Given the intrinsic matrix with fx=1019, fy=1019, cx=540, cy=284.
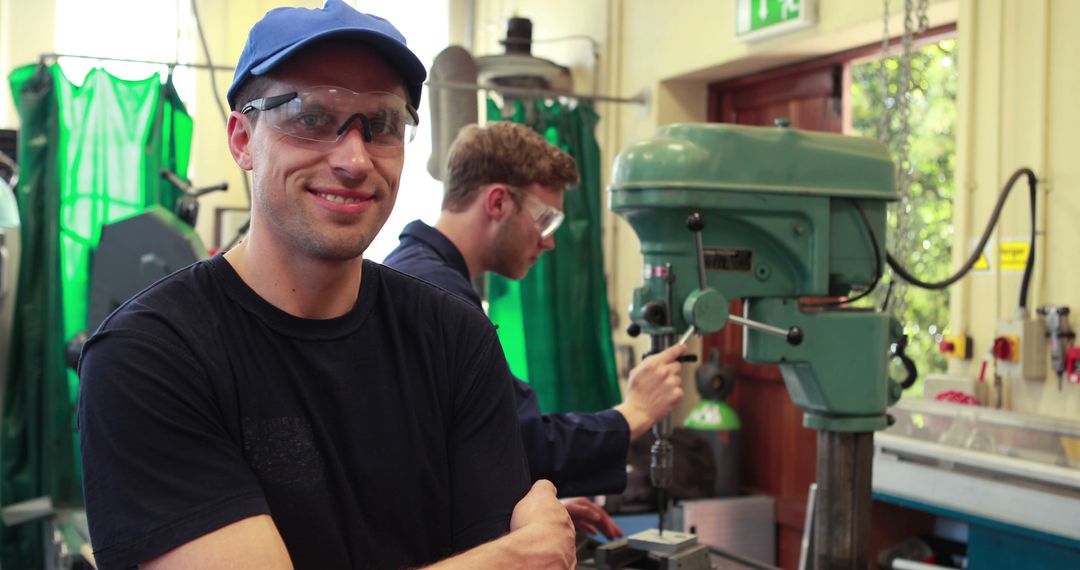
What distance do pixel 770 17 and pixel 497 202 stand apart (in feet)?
5.89

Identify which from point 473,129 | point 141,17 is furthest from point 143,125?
point 473,129

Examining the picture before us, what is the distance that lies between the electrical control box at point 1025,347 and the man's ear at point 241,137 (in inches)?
85.3

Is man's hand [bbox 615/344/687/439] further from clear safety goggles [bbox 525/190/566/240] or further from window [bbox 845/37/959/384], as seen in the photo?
window [bbox 845/37/959/384]

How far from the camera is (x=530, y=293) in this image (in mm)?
4254

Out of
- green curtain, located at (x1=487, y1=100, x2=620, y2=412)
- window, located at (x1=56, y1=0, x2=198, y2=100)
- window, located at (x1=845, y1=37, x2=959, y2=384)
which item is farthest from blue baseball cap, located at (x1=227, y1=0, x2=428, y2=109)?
window, located at (x1=56, y1=0, x2=198, y2=100)

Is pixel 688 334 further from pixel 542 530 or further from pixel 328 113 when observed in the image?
pixel 328 113

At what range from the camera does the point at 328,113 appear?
113cm

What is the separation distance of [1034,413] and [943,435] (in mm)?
420

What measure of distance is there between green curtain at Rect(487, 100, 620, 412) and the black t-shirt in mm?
2947

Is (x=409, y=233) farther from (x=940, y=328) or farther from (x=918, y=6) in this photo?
(x=940, y=328)

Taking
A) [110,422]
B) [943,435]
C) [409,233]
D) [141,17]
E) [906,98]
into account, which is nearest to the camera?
[110,422]

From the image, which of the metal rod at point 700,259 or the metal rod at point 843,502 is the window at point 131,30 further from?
the metal rod at point 843,502

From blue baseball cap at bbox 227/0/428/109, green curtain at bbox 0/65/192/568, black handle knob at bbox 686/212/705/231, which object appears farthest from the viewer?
green curtain at bbox 0/65/192/568

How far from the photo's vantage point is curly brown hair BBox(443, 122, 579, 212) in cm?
221
